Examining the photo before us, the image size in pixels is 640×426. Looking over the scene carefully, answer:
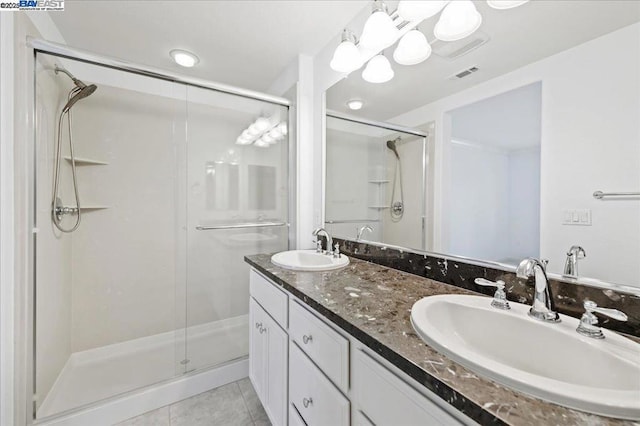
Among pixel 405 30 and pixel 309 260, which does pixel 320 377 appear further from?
pixel 405 30

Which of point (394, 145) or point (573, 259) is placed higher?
point (394, 145)

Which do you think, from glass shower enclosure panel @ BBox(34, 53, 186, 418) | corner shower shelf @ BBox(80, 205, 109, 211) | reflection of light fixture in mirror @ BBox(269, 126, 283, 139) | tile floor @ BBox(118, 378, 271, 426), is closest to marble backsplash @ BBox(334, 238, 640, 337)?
tile floor @ BBox(118, 378, 271, 426)

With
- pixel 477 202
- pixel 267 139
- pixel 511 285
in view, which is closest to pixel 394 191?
pixel 477 202

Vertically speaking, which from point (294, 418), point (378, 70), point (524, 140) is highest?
point (378, 70)

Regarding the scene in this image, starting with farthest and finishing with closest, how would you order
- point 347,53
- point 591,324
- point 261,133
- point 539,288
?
1. point 261,133
2. point 347,53
3. point 539,288
4. point 591,324

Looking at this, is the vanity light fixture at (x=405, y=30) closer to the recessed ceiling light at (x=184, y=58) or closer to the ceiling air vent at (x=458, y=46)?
the ceiling air vent at (x=458, y=46)

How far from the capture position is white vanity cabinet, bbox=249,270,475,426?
1.87 ft

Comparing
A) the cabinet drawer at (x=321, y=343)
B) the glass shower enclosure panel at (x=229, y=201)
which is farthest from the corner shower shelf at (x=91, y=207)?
the cabinet drawer at (x=321, y=343)

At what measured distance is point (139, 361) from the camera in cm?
195

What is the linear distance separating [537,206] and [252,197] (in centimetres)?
201

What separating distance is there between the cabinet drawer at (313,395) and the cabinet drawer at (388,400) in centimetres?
10

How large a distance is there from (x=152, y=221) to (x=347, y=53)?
203 cm

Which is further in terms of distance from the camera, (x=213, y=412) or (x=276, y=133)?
(x=276, y=133)

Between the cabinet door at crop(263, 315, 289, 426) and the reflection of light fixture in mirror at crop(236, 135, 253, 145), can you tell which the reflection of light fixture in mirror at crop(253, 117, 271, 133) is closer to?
the reflection of light fixture in mirror at crop(236, 135, 253, 145)
